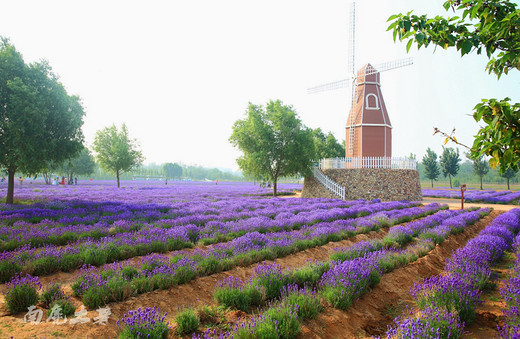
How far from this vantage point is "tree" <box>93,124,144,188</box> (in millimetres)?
33875

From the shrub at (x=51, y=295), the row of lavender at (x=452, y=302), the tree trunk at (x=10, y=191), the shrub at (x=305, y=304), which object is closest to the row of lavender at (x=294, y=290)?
the shrub at (x=305, y=304)

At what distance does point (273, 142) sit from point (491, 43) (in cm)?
2384

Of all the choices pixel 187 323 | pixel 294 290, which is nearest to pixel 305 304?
pixel 294 290

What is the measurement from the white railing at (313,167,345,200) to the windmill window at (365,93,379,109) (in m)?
8.97

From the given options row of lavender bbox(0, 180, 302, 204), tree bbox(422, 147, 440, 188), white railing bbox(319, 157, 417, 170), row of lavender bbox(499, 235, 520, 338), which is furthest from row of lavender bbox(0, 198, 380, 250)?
tree bbox(422, 147, 440, 188)

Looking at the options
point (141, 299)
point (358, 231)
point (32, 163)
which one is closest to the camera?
point (141, 299)

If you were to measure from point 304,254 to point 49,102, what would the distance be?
16052 millimetres

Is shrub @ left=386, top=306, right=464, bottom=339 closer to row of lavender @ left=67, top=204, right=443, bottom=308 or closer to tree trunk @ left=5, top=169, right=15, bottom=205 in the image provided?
row of lavender @ left=67, top=204, right=443, bottom=308

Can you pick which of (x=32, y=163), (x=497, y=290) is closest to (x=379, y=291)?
(x=497, y=290)

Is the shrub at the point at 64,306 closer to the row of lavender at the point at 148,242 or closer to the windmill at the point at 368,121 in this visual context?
the row of lavender at the point at 148,242

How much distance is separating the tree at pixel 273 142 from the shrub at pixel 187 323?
22.3 metres

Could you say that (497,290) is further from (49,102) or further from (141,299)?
(49,102)

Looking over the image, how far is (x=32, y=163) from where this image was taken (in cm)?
1416

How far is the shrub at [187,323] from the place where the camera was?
132 inches
